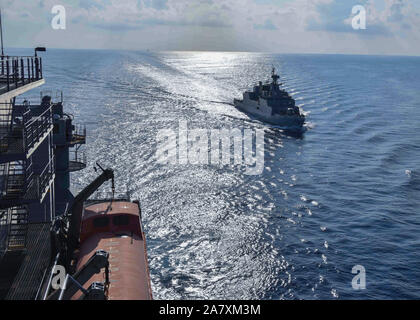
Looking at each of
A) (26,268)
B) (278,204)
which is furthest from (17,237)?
(278,204)

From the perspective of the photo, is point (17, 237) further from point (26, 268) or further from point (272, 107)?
point (272, 107)

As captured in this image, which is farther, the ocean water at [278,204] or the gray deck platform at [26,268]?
the ocean water at [278,204]

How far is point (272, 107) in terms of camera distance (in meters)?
95.8

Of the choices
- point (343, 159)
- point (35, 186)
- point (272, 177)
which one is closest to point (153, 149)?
point (272, 177)

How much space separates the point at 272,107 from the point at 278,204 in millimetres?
50582

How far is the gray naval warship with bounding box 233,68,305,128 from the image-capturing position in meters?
88.1

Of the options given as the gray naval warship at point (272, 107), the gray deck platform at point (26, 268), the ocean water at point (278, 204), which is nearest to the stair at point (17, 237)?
the gray deck platform at point (26, 268)

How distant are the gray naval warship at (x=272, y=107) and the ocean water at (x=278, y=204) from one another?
9.84ft

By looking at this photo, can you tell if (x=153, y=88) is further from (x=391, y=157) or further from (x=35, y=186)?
(x=35, y=186)

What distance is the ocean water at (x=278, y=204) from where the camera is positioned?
111 feet

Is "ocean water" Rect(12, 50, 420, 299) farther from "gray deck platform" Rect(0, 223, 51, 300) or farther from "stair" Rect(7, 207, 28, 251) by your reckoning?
"stair" Rect(7, 207, 28, 251)

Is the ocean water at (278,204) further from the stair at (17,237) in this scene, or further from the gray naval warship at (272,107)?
the stair at (17,237)

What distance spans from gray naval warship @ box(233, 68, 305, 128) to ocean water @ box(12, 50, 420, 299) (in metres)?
3.00

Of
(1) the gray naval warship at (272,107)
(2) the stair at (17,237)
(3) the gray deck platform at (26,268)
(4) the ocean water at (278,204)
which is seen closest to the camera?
(3) the gray deck platform at (26,268)
